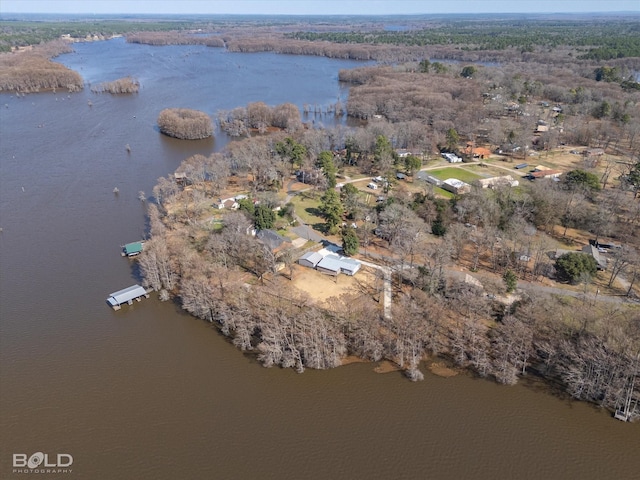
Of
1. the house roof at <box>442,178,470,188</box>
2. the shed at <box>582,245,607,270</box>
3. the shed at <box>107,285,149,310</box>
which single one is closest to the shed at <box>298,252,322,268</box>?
the shed at <box>107,285,149,310</box>

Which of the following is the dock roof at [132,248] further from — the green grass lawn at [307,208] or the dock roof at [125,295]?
the green grass lawn at [307,208]

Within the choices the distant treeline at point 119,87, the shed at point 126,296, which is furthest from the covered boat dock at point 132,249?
the distant treeline at point 119,87

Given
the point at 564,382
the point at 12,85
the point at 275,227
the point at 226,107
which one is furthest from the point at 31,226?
the point at 12,85

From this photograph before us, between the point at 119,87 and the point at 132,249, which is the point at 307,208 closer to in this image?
the point at 132,249

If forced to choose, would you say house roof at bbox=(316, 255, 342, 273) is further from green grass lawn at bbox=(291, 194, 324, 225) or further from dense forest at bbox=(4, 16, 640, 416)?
green grass lawn at bbox=(291, 194, 324, 225)

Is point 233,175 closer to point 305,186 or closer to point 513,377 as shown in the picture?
point 305,186

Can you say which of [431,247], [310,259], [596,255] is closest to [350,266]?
[310,259]

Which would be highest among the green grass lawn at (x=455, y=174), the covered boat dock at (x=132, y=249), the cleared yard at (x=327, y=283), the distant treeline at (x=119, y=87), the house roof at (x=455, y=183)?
the distant treeline at (x=119, y=87)
